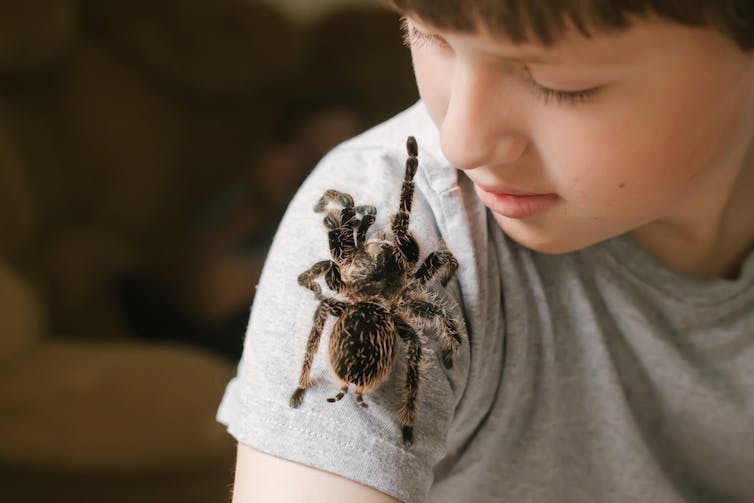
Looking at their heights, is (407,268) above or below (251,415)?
above

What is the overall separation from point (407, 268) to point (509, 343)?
112mm

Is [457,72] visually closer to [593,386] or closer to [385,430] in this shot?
[385,430]

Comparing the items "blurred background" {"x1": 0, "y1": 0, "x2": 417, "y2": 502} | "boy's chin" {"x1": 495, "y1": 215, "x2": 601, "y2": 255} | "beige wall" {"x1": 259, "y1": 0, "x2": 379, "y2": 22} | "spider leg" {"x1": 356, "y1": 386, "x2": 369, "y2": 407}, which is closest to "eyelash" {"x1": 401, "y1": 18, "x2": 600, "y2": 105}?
"boy's chin" {"x1": 495, "y1": 215, "x2": 601, "y2": 255}

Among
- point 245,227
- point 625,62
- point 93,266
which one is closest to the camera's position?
point 625,62

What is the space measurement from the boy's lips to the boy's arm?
0.23 meters

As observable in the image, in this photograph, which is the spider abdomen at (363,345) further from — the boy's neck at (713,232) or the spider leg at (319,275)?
the boy's neck at (713,232)

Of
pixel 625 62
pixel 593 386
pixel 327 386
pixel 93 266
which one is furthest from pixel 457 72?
pixel 93 266

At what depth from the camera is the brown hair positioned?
52 cm

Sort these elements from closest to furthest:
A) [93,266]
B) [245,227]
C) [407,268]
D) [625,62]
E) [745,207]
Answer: [625,62] < [407,268] < [745,207] < [93,266] < [245,227]

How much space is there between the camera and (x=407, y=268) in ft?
2.36

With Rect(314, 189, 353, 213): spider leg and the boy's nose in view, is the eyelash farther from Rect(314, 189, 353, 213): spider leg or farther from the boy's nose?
Rect(314, 189, 353, 213): spider leg

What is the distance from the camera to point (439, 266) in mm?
687

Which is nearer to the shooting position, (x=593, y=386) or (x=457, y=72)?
(x=457, y=72)

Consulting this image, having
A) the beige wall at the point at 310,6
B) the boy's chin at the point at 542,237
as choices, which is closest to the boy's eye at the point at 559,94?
the boy's chin at the point at 542,237
